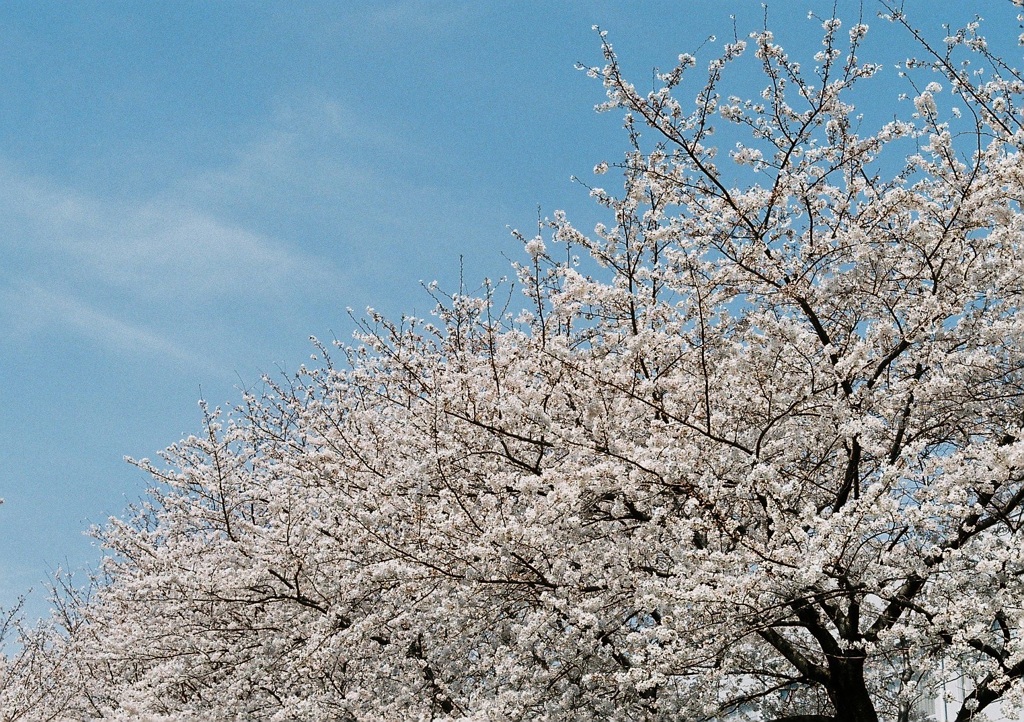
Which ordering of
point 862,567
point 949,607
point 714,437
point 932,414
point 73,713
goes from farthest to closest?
point 73,713, point 932,414, point 714,437, point 862,567, point 949,607

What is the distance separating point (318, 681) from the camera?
11.2m

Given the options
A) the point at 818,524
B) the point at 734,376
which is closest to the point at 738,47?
the point at 734,376

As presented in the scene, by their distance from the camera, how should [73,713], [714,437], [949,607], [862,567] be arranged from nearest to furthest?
[949,607], [862,567], [714,437], [73,713]

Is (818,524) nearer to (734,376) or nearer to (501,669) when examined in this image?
(734,376)

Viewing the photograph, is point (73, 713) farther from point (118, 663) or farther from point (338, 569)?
point (338, 569)

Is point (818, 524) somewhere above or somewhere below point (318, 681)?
below

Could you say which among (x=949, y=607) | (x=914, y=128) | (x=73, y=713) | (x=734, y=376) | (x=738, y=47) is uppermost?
(x=73, y=713)

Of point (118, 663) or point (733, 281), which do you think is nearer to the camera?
point (733, 281)

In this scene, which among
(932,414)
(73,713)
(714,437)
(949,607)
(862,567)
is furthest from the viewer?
(73,713)

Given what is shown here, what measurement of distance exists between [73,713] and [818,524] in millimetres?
16666

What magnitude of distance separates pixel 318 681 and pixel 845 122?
8124mm

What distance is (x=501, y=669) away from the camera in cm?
844

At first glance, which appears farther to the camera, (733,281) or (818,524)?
(733,281)

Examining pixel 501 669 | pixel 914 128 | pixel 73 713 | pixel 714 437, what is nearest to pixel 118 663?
pixel 73 713
